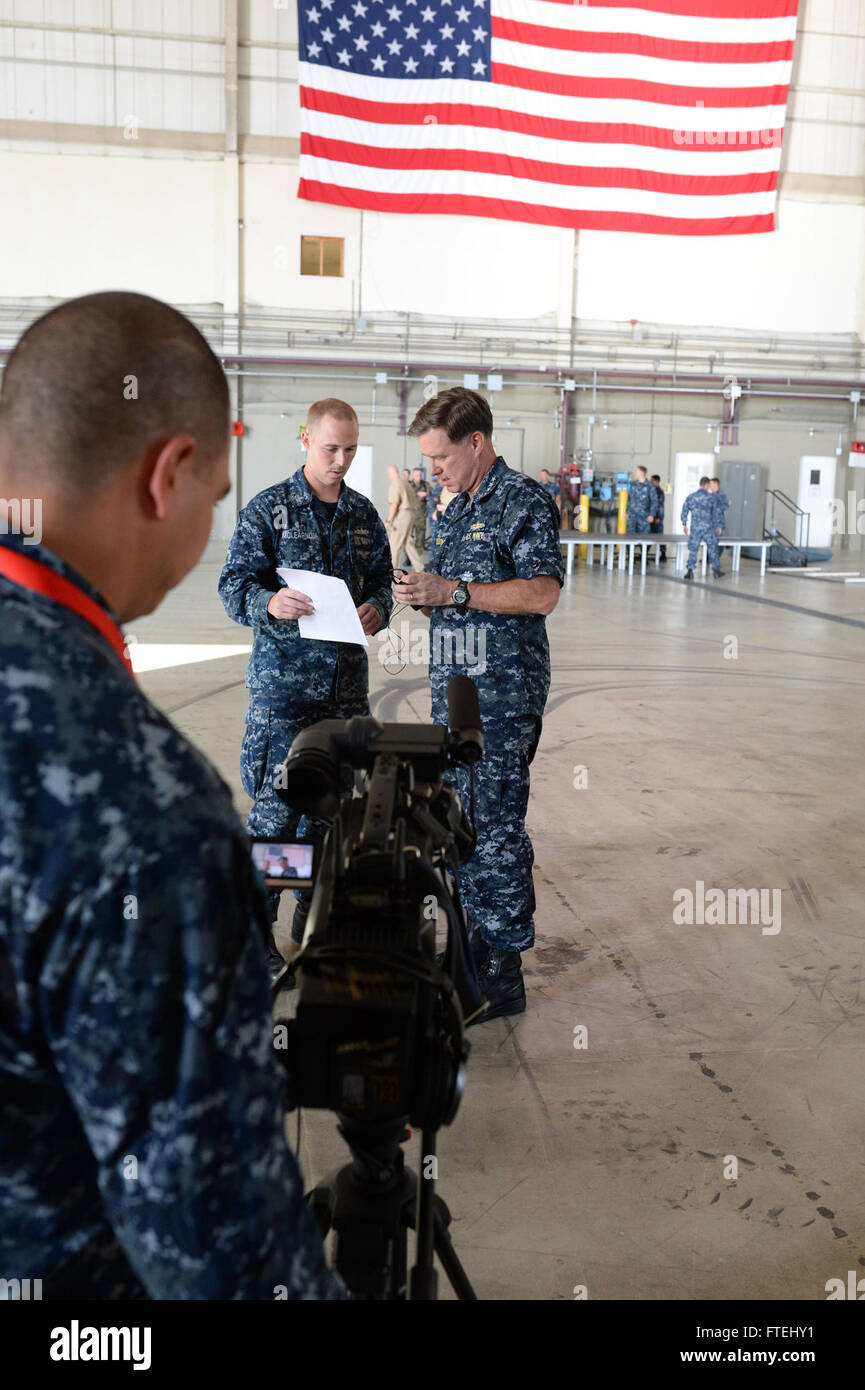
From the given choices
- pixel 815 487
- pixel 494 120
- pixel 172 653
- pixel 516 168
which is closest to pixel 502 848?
pixel 172 653

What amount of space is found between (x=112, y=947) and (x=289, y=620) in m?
2.91

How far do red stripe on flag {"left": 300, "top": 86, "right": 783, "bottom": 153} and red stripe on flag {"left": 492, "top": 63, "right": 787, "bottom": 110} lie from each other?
420 millimetres

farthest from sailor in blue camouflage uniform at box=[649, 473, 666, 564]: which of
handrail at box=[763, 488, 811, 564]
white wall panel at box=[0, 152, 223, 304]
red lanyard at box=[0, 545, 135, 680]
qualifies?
red lanyard at box=[0, 545, 135, 680]

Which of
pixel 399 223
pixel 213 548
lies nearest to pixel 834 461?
pixel 399 223

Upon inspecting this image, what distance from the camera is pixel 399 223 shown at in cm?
2033

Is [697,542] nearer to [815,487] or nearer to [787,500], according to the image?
[787,500]

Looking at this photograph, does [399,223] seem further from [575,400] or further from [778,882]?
[778,882]

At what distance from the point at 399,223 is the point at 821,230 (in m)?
8.50

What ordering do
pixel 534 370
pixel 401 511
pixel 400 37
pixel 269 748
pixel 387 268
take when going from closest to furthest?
pixel 269 748 < pixel 401 511 < pixel 400 37 < pixel 387 268 < pixel 534 370

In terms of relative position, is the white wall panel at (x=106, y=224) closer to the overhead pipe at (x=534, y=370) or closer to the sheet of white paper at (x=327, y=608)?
the overhead pipe at (x=534, y=370)

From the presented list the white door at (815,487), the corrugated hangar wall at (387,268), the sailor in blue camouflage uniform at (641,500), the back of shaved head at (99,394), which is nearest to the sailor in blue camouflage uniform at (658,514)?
the sailor in blue camouflage uniform at (641,500)

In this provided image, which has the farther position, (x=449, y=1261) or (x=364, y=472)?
(x=364, y=472)

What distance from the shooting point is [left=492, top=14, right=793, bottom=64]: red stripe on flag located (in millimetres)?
18031

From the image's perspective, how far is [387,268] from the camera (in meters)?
20.7
